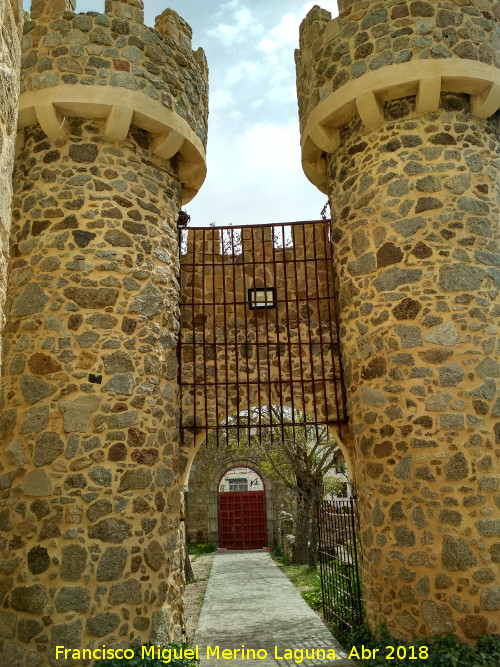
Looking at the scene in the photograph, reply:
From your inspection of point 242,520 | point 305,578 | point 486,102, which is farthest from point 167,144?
point 242,520

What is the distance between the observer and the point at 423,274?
534cm

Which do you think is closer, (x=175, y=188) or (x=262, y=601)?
(x=175, y=188)

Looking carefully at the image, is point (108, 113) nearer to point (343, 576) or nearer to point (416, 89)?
point (416, 89)

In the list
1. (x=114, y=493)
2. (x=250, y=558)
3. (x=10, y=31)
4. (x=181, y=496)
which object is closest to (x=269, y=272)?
(x=181, y=496)

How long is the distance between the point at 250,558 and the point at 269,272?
10394mm

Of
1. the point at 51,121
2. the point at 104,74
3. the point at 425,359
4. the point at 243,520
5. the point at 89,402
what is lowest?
the point at 243,520

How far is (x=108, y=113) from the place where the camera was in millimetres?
5539

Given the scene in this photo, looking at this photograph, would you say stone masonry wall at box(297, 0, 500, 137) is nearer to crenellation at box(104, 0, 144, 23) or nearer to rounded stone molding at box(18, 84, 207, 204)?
rounded stone molding at box(18, 84, 207, 204)

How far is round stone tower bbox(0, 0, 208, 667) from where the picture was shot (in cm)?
458

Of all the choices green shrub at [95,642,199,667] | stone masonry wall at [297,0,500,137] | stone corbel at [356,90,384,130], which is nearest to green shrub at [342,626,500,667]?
green shrub at [95,642,199,667]

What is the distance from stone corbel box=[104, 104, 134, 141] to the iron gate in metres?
4.42

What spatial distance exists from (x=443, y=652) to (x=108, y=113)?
5587mm

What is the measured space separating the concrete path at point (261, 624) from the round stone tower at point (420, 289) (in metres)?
1.22

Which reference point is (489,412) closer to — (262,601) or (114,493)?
(114,493)
